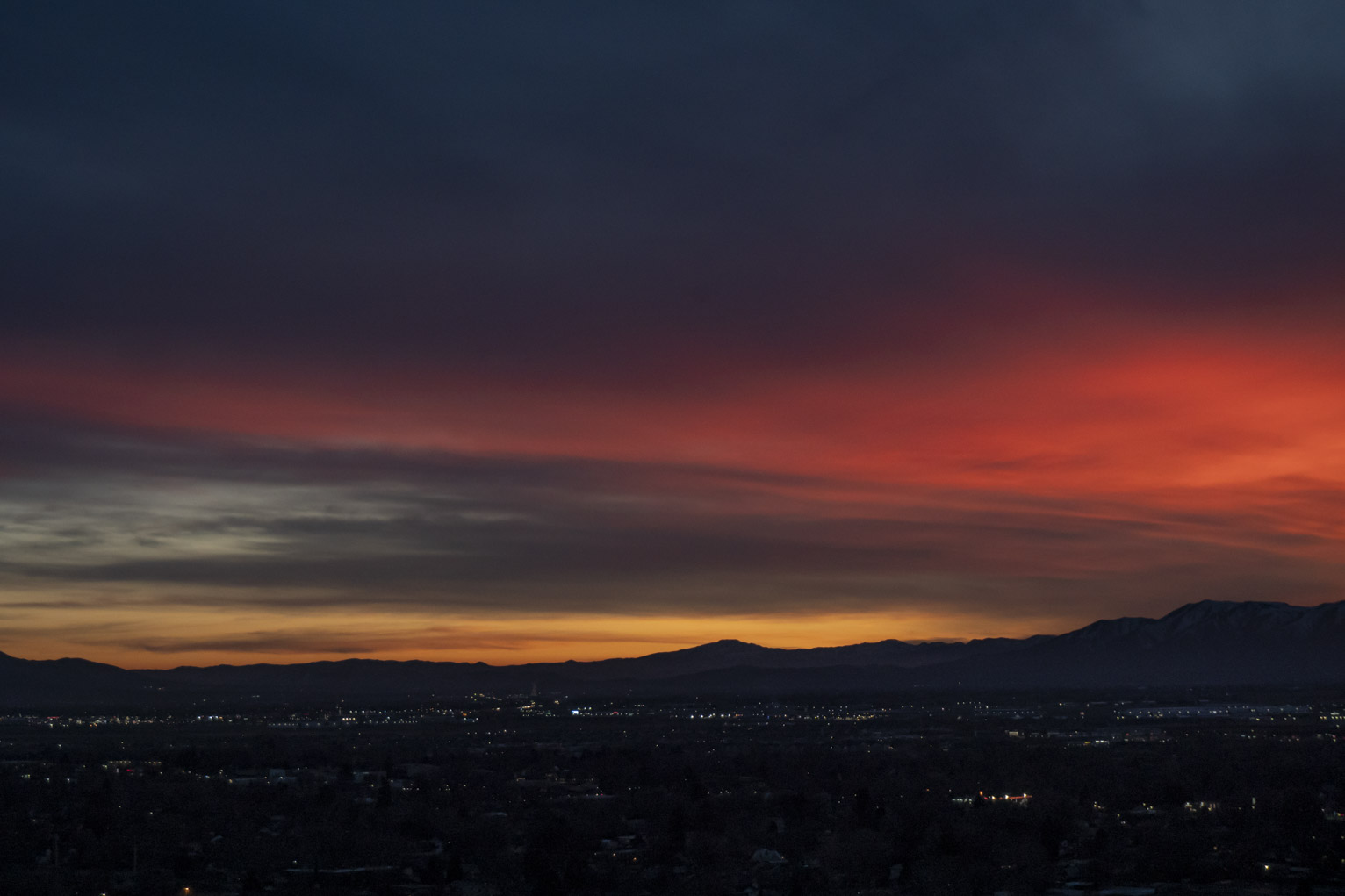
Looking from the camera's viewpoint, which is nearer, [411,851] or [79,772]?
[411,851]

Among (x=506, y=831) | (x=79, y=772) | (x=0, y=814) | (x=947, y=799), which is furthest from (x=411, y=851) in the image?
(x=79, y=772)

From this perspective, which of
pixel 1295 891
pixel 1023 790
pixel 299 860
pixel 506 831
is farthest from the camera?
pixel 1023 790

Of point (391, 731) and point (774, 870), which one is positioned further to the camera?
point (391, 731)

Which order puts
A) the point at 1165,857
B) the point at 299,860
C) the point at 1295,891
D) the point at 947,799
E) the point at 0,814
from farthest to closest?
the point at 947,799, the point at 0,814, the point at 299,860, the point at 1165,857, the point at 1295,891

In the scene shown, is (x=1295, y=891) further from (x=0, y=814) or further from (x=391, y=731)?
(x=391, y=731)

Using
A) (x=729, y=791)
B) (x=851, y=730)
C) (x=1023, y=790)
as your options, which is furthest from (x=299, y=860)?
(x=851, y=730)

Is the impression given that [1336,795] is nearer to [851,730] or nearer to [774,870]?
[774,870]
